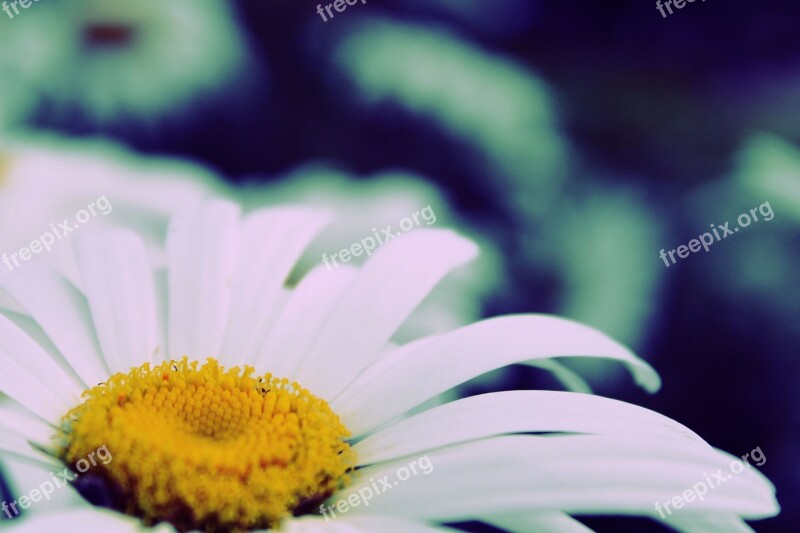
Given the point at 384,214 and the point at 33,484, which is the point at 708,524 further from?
the point at 384,214

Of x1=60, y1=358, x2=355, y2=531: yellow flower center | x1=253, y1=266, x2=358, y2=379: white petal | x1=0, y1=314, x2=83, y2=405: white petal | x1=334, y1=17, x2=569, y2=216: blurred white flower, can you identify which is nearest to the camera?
x1=60, y1=358, x2=355, y2=531: yellow flower center

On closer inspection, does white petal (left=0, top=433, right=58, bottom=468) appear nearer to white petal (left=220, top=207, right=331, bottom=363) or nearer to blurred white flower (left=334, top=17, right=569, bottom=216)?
white petal (left=220, top=207, right=331, bottom=363)

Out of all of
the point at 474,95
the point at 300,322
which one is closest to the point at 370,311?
the point at 300,322

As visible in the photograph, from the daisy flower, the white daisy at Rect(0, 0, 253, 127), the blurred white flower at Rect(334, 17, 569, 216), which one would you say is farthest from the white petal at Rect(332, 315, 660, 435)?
the white daisy at Rect(0, 0, 253, 127)

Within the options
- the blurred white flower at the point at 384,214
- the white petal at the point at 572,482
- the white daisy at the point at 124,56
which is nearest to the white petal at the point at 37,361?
the white petal at the point at 572,482

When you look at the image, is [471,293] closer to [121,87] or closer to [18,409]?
[18,409]

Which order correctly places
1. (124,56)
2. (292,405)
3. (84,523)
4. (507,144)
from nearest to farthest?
(84,523) < (292,405) < (507,144) < (124,56)
